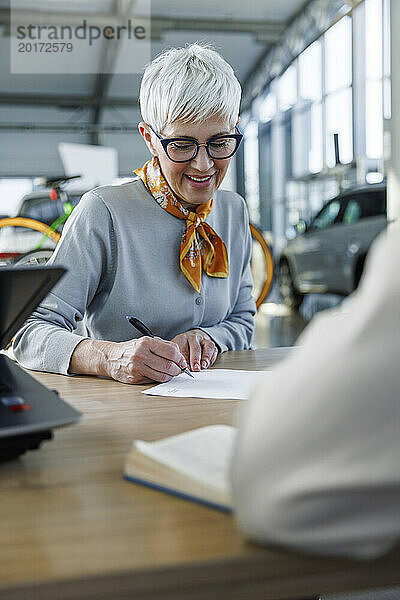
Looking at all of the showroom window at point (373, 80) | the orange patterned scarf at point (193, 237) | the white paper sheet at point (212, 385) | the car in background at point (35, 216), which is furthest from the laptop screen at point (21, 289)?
the showroom window at point (373, 80)

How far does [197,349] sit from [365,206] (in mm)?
5988

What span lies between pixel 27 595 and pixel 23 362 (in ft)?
2.81

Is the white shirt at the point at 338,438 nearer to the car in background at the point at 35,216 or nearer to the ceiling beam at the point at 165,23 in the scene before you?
the car in background at the point at 35,216

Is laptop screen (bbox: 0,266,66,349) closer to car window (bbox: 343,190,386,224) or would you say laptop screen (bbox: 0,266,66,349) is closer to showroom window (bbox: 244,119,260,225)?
car window (bbox: 343,190,386,224)

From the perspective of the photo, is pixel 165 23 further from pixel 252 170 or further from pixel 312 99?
pixel 252 170

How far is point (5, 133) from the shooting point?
15.8 meters

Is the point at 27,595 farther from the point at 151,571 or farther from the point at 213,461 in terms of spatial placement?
the point at 213,461

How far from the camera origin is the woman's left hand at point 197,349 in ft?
4.14

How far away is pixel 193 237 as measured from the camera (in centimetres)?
152

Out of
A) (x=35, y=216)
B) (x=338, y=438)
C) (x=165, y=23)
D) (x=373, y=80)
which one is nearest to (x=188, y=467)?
(x=338, y=438)

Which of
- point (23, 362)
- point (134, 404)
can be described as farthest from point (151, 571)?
point (23, 362)

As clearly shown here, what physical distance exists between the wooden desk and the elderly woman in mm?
648

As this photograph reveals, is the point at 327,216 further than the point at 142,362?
Yes

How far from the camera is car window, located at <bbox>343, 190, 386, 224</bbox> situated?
6762 millimetres
